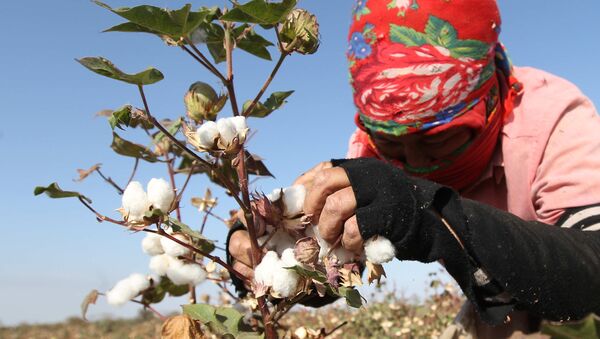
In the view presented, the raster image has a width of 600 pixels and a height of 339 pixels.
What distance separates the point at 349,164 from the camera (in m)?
0.87

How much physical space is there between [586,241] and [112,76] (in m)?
0.85

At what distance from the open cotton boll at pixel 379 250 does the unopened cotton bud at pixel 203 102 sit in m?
0.28

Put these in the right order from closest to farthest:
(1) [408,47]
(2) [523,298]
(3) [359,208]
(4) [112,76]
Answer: (4) [112,76] → (3) [359,208] → (2) [523,298] → (1) [408,47]

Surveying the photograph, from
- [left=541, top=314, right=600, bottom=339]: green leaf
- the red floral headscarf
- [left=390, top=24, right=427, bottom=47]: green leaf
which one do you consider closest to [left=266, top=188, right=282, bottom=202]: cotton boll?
[left=541, top=314, right=600, bottom=339]: green leaf

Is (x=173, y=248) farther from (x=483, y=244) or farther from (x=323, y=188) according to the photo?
(x=483, y=244)

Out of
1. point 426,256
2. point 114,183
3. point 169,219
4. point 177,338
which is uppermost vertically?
point 114,183

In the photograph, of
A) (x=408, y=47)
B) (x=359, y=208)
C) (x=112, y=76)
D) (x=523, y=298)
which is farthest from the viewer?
(x=408, y=47)

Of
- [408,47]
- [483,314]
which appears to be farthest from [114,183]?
[408,47]

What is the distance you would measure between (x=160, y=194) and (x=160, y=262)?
32cm

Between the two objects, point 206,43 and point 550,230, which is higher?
point 206,43

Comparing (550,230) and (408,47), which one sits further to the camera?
(408,47)

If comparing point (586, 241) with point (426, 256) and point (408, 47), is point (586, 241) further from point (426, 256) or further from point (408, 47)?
point (408, 47)

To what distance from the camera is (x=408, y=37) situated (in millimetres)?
1447

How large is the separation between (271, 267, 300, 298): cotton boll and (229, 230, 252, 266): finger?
9.5 inches
